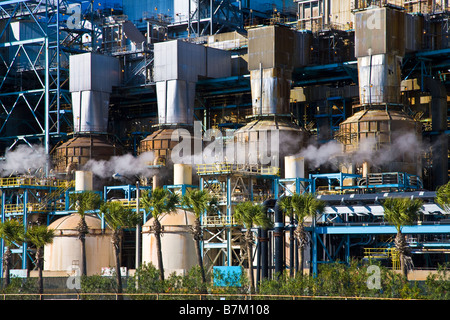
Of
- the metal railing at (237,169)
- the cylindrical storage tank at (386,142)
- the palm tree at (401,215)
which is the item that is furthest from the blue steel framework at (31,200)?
the palm tree at (401,215)

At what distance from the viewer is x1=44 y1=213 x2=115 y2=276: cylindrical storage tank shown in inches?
3738

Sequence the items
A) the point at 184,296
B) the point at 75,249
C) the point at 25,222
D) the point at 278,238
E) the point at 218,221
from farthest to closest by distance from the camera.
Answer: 1. the point at 25,222
2. the point at 75,249
3. the point at 218,221
4. the point at 278,238
5. the point at 184,296

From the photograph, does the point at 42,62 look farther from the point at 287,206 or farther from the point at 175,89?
the point at 287,206

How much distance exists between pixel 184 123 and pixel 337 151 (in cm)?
1876

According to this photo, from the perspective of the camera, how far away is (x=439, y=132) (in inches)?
3797

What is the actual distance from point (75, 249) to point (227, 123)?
1047 inches

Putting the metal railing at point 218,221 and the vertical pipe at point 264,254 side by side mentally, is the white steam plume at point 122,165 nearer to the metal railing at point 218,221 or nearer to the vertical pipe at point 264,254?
the metal railing at point 218,221

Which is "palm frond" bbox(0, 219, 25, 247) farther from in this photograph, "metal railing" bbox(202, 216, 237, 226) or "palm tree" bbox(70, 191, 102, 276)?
"metal railing" bbox(202, 216, 237, 226)

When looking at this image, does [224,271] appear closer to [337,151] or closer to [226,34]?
[337,151]

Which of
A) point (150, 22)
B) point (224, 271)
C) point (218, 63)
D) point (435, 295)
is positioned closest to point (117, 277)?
point (224, 271)

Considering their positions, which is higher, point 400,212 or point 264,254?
point 400,212

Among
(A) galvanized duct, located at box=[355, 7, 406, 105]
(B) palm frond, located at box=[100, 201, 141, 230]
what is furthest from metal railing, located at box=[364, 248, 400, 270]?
(B) palm frond, located at box=[100, 201, 141, 230]

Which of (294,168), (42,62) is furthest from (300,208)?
(42,62)

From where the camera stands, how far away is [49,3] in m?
117
